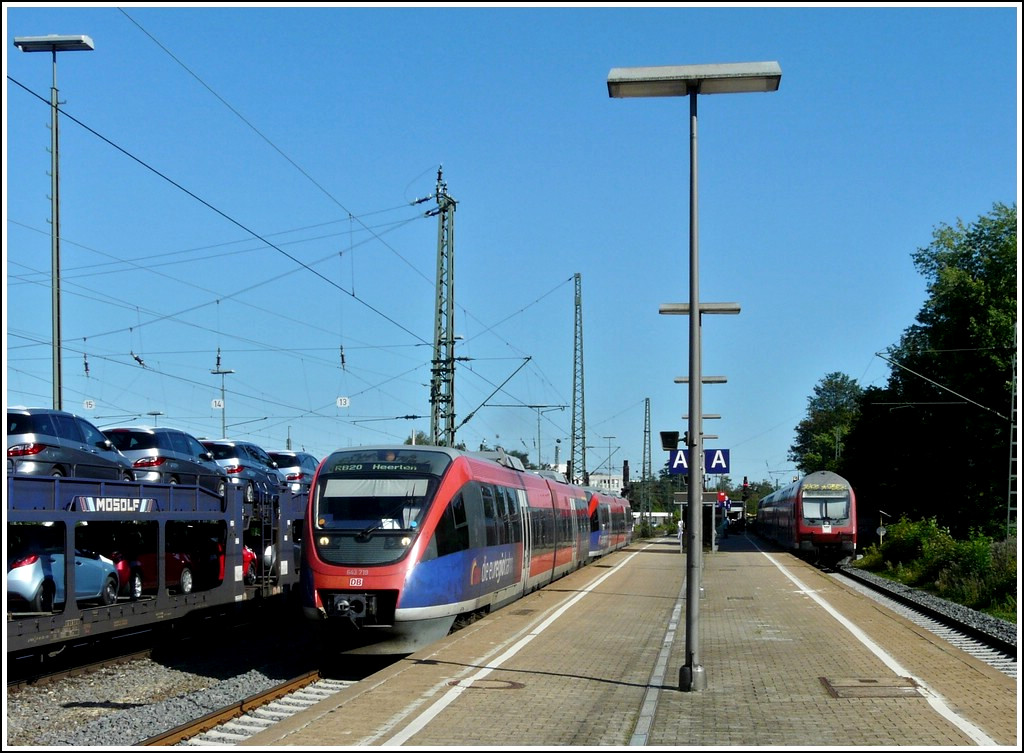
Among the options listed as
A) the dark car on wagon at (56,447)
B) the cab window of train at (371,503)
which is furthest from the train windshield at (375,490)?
the dark car on wagon at (56,447)

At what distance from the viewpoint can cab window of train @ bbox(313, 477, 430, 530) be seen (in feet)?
53.9

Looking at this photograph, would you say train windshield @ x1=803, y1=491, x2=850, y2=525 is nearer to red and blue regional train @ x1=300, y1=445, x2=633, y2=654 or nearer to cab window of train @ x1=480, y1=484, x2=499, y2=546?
cab window of train @ x1=480, y1=484, x2=499, y2=546

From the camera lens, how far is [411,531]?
1628 cm

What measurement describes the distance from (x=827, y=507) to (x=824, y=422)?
108762 mm

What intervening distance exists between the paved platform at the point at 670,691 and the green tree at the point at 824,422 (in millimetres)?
115399

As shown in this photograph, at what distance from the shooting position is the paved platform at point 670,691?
1005cm

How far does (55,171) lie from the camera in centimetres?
2323

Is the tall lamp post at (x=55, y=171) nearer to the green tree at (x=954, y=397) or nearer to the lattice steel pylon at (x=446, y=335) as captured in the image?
the lattice steel pylon at (x=446, y=335)

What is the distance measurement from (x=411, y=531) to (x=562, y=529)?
55.4 feet

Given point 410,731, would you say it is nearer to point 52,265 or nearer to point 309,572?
point 309,572

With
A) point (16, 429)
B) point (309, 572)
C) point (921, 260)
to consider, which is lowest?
point (309, 572)

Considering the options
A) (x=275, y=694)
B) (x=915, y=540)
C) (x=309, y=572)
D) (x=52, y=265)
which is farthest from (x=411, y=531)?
(x=915, y=540)

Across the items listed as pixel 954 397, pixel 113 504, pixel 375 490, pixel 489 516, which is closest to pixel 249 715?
pixel 375 490

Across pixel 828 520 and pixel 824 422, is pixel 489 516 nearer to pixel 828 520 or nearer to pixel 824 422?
pixel 828 520
